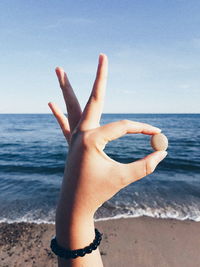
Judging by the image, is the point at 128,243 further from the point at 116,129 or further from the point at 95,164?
the point at 116,129

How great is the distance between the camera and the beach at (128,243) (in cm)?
437

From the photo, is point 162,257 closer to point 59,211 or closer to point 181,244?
point 181,244

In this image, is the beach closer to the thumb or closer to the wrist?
the wrist

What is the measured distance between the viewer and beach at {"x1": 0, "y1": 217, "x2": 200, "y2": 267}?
4371 millimetres

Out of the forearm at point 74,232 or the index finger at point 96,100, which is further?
the index finger at point 96,100

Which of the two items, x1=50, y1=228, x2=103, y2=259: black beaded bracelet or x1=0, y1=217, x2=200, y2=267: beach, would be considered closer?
x1=50, y1=228, x2=103, y2=259: black beaded bracelet

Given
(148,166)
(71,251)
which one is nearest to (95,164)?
(148,166)

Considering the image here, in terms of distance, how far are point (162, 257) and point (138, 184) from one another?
4.66 m

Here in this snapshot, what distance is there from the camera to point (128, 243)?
495 cm

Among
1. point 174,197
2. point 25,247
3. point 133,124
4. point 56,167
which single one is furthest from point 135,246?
point 56,167

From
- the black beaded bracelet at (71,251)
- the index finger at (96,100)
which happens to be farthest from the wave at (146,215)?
the index finger at (96,100)

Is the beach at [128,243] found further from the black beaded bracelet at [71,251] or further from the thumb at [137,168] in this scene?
the thumb at [137,168]

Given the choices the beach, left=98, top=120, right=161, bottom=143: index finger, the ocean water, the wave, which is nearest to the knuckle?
left=98, top=120, right=161, bottom=143: index finger

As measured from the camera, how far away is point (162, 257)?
176 inches
